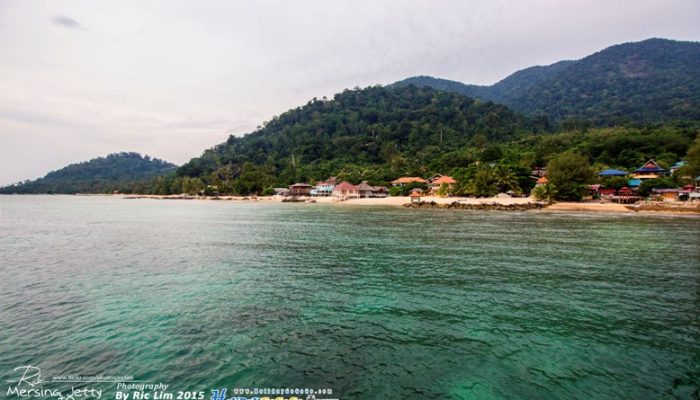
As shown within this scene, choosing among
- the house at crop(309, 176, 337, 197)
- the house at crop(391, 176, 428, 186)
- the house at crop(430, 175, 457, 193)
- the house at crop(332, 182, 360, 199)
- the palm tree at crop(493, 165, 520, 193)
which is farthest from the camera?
the house at crop(309, 176, 337, 197)

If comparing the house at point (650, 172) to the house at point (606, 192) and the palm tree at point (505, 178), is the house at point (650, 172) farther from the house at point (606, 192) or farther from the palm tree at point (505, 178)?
the palm tree at point (505, 178)

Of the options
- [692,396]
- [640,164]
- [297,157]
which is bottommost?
[692,396]

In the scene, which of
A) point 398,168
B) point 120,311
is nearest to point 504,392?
point 120,311

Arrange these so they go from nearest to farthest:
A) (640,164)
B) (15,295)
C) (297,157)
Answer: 1. (15,295)
2. (640,164)
3. (297,157)

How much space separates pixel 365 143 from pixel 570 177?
10153 cm

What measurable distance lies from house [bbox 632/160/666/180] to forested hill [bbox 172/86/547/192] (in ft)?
151

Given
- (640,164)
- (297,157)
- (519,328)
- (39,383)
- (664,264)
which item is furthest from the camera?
(297,157)

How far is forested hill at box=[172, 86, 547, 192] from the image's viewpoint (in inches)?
4777

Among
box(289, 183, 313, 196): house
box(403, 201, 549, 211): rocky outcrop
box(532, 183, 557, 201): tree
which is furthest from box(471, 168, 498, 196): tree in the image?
box(289, 183, 313, 196): house

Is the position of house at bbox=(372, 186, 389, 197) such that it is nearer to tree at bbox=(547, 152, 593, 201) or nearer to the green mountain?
the green mountain

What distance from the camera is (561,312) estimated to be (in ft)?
31.6

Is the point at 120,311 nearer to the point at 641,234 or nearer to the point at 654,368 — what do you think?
the point at 654,368

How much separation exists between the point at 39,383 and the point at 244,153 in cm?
17695

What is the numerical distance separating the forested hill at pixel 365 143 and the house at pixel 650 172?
1810 inches
